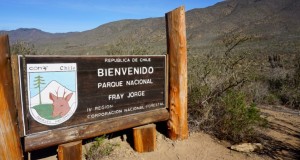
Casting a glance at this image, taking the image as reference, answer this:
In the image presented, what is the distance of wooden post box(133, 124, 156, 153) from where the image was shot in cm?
472

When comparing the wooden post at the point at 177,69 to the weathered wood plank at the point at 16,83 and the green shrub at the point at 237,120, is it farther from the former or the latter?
the weathered wood plank at the point at 16,83

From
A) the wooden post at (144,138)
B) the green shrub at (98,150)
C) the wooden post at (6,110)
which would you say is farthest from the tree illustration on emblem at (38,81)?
the wooden post at (144,138)

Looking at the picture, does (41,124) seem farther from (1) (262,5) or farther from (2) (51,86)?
(1) (262,5)

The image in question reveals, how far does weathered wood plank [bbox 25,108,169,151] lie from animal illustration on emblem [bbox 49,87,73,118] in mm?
225

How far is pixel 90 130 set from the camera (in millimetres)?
4109

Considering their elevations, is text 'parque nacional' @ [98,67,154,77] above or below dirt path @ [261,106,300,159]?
above

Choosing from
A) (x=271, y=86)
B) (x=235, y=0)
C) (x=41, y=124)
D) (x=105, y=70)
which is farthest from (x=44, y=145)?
(x=235, y=0)

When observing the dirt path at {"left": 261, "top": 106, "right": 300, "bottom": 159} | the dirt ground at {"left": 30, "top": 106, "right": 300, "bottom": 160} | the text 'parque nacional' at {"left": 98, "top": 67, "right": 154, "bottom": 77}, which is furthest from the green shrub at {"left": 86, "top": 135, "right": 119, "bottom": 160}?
the dirt path at {"left": 261, "top": 106, "right": 300, "bottom": 159}

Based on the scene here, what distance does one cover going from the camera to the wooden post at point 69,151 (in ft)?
12.8

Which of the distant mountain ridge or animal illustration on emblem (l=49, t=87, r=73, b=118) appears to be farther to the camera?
the distant mountain ridge

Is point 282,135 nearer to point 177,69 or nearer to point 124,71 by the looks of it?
point 177,69

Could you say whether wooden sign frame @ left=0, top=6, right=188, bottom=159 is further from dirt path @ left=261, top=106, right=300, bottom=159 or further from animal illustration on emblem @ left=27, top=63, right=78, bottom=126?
dirt path @ left=261, top=106, right=300, bottom=159

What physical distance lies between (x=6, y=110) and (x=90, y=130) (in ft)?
3.90

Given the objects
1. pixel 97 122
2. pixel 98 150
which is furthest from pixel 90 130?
pixel 98 150
